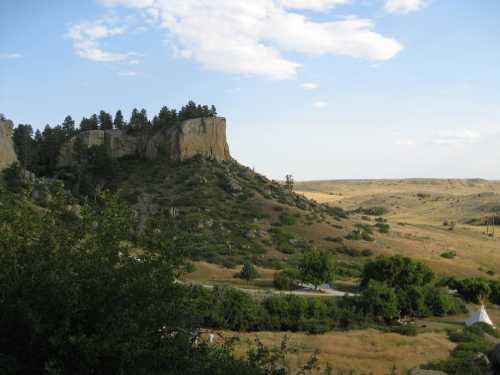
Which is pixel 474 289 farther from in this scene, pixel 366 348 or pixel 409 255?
pixel 366 348

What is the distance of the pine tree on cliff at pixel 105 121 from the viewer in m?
83.4

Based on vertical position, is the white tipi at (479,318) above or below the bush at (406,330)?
above

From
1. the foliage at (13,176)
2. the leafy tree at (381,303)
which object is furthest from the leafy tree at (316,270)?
the foliage at (13,176)

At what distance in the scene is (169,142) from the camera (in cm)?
7469

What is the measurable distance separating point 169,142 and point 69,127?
1865cm

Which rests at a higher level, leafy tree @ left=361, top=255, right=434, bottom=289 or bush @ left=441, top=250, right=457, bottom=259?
leafy tree @ left=361, top=255, right=434, bottom=289

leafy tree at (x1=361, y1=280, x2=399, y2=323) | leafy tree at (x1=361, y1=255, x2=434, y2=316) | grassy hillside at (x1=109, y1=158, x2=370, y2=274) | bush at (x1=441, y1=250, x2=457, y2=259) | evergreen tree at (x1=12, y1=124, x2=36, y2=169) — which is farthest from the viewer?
evergreen tree at (x1=12, y1=124, x2=36, y2=169)

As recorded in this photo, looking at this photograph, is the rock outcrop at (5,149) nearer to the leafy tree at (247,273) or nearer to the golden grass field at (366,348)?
the leafy tree at (247,273)

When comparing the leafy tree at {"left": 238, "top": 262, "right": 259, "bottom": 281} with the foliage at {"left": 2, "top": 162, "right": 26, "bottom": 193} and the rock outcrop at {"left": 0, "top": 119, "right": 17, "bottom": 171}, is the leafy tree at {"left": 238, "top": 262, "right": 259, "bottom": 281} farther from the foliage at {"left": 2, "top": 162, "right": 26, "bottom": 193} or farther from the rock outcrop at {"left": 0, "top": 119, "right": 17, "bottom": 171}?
the rock outcrop at {"left": 0, "top": 119, "right": 17, "bottom": 171}

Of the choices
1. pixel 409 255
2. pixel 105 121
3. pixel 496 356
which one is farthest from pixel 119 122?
pixel 496 356

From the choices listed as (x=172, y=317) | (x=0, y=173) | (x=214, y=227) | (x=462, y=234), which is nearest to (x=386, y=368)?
(x=172, y=317)

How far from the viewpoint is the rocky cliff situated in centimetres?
7450

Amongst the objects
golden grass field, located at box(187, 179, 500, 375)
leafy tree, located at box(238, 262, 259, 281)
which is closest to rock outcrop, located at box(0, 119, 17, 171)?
golden grass field, located at box(187, 179, 500, 375)

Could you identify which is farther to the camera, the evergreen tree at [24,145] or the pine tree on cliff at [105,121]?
the pine tree on cliff at [105,121]
